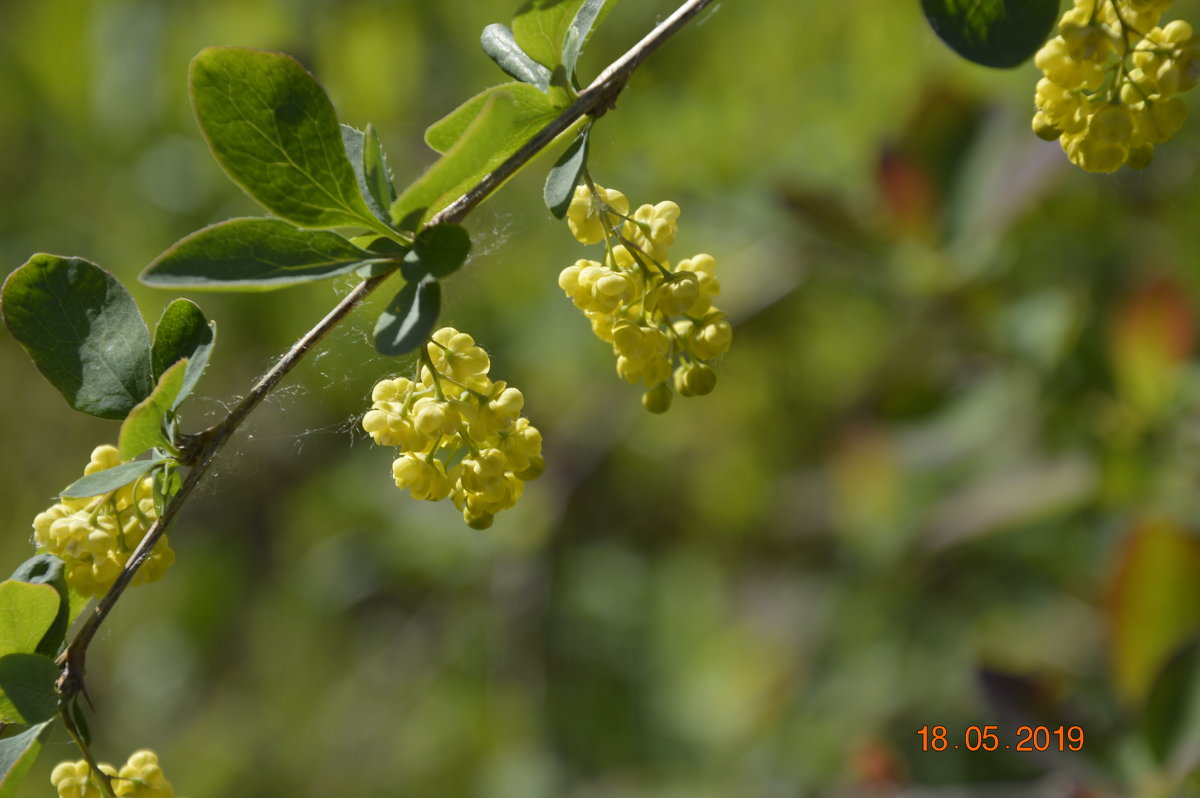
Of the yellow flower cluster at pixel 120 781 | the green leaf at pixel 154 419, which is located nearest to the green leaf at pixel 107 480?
the green leaf at pixel 154 419

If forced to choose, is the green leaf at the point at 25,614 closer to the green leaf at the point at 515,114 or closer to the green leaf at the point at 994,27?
the green leaf at the point at 515,114

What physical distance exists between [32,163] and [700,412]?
207 centimetres

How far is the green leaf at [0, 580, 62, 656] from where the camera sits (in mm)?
668

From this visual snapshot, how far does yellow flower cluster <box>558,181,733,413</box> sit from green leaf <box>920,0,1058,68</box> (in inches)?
8.4

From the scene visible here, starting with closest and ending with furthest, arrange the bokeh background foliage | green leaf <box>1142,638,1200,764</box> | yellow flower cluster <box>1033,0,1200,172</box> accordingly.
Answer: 1. yellow flower cluster <box>1033,0,1200,172</box>
2. green leaf <box>1142,638,1200,764</box>
3. the bokeh background foliage

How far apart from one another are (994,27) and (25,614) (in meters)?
0.75

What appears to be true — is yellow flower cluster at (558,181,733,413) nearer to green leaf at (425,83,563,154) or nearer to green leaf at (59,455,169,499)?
green leaf at (425,83,563,154)

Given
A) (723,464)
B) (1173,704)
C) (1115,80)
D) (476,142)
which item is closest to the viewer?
(476,142)

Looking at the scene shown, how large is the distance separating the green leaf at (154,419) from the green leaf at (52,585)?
0.12 m

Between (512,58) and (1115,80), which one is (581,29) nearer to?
(512,58)

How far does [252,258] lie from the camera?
2.08ft

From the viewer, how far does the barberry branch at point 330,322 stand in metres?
0.63

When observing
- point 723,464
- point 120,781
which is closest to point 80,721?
point 120,781
